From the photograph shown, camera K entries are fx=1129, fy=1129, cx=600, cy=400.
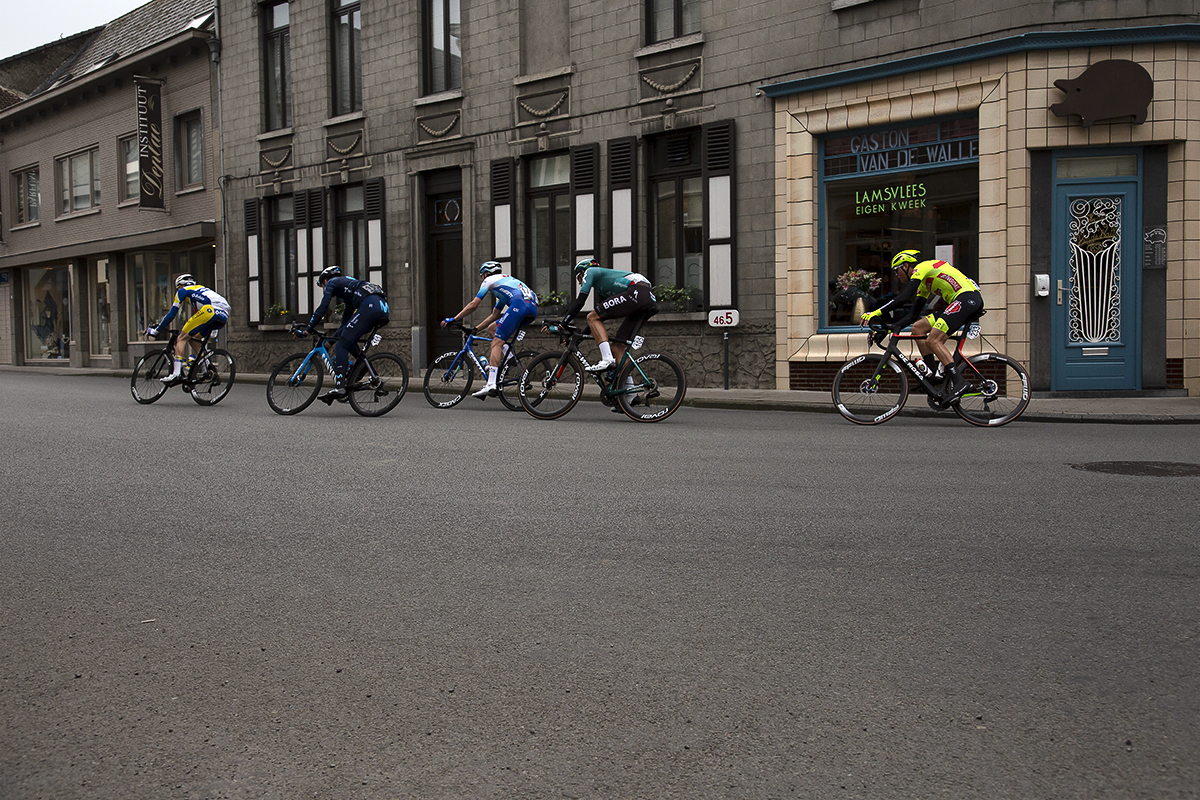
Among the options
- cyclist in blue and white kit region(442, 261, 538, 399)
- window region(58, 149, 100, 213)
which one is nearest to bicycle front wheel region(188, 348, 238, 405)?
cyclist in blue and white kit region(442, 261, 538, 399)

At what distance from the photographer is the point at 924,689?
353 centimetres

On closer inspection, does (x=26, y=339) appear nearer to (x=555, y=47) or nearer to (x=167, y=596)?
(x=555, y=47)

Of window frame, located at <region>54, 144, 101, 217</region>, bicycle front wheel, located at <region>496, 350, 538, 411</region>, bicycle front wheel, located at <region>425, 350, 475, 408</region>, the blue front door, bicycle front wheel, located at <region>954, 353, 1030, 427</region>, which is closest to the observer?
bicycle front wheel, located at <region>954, 353, 1030, 427</region>

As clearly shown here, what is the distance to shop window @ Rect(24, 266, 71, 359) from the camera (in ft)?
110

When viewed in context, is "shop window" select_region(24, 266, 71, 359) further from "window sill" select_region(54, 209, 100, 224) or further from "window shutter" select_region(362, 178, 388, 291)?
"window shutter" select_region(362, 178, 388, 291)

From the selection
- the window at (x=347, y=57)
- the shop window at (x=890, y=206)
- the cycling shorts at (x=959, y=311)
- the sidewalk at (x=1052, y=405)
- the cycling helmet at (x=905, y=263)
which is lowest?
the sidewalk at (x=1052, y=405)

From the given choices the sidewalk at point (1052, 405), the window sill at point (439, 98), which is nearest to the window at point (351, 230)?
the window sill at point (439, 98)

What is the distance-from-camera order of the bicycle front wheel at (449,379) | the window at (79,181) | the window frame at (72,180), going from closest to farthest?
the bicycle front wheel at (449,379), the window frame at (72,180), the window at (79,181)

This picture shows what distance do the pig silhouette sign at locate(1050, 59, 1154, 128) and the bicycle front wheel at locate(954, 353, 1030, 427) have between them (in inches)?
175

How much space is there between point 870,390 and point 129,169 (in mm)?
23798

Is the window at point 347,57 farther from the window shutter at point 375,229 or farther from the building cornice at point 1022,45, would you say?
the building cornice at point 1022,45

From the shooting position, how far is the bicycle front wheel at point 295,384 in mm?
13250

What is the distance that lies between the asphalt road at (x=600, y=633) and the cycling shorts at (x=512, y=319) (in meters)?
Result: 5.50

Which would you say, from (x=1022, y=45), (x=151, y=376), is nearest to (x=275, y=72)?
(x=151, y=376)
